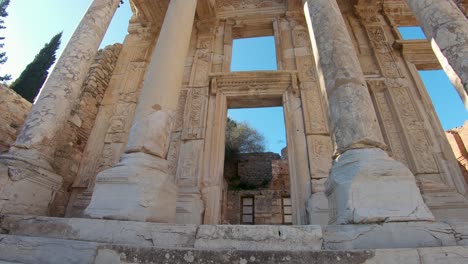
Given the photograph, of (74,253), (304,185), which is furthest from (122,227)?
(304,185)

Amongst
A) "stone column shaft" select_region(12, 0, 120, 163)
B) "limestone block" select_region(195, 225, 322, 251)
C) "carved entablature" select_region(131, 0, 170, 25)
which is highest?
"carved entablature" select_region(131, 0, 170, 25)

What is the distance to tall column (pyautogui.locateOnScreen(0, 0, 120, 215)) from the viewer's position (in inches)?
149

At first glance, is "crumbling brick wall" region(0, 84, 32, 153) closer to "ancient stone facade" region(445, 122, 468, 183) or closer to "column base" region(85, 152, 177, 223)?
"column base" region(85, 152, 177, 223)

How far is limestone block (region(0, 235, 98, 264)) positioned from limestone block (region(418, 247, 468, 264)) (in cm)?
305

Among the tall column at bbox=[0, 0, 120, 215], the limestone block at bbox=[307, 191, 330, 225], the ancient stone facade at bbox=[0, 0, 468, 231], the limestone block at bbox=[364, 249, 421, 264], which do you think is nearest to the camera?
the limestone block at bbox=[364, 249, 421, 264]

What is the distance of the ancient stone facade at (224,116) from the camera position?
3.48m

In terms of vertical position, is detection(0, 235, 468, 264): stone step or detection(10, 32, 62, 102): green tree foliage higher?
detection(10, 32, 62, 102): green tree foliage

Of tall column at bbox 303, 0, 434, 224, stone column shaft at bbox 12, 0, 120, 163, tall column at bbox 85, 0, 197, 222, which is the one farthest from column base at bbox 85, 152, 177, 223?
tall column at bbox 303, 0, 434, 224

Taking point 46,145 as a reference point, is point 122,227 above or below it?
below

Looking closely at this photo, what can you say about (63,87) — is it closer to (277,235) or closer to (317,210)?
(277,235)

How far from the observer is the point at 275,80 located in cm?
693

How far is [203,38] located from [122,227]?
6.71 metres

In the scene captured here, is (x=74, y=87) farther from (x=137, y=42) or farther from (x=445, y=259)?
(x=445, y=259)

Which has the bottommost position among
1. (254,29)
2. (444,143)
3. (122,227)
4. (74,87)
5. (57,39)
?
(122,227)
